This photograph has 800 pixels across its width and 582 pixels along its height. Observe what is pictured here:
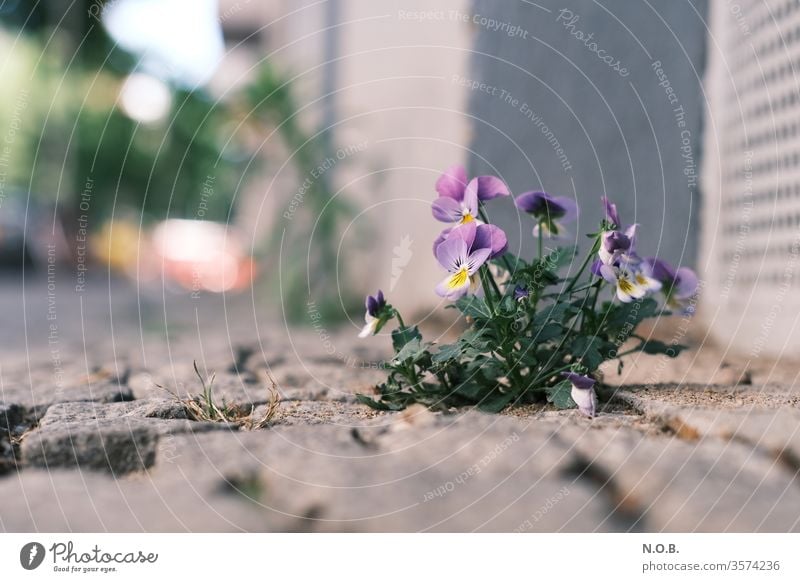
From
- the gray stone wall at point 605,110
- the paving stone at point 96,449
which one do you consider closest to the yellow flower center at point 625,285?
the paving stone at point 96,449

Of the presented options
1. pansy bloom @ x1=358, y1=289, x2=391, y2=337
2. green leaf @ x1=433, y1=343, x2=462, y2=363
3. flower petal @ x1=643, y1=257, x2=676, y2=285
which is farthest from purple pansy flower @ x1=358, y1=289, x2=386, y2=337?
flower petal @ x1=643, y1=257, x2=676, y2=285

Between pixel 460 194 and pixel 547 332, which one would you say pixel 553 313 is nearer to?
pixel 547 332

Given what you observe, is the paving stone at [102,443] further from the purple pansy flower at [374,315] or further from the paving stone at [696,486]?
the paving stone at [696,486]

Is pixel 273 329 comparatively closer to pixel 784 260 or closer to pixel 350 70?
pixel 350 70

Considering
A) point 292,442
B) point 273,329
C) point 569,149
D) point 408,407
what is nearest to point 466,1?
point 569,149

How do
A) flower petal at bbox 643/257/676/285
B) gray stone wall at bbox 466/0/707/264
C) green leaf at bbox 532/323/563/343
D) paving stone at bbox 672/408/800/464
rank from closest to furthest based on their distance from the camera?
paving stone at bbox 672/408/800/464 → green leaf at bbox 532/323/563/343 → flower petal at bbox 643/257/676/285 → gray stone wall at bbox 466/0/707/264

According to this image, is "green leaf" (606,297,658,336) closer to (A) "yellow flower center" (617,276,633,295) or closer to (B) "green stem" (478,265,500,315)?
(A) "yellow flower center" (617,276,633,295)

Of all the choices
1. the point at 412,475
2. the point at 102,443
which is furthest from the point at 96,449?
the point at 412,475
